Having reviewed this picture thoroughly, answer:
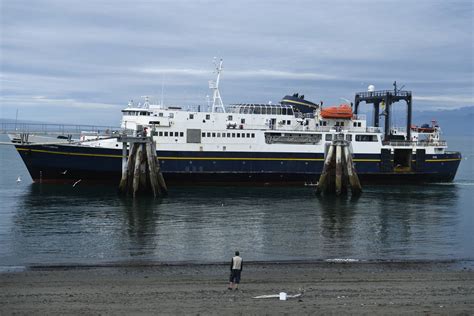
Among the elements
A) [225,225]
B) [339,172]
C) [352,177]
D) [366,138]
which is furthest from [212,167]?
[225,225]

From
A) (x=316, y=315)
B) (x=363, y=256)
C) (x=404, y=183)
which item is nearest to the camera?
(x=316, y=315)

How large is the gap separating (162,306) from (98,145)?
1303 inches

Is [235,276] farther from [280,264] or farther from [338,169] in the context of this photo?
[338,169]

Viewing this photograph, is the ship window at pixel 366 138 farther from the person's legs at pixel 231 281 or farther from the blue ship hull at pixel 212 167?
the person's legs at pixel 231 281

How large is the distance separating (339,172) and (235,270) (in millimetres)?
28682

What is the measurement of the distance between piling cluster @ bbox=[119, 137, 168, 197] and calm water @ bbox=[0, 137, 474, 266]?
1217mm

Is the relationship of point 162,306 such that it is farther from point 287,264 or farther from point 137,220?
point 137,220

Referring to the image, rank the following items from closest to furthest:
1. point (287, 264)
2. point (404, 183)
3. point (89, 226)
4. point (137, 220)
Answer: point (287, 264) → point (89, 226) → point (137, 220) → point (404, 183)

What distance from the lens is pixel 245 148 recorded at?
51.5 metres

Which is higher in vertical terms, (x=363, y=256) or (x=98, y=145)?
(x=98, y=145)

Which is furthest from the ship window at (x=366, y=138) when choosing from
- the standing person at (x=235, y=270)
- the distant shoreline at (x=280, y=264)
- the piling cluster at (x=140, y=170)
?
the standing person at (x=235, y=270)

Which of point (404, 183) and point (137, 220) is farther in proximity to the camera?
point (404, 183)

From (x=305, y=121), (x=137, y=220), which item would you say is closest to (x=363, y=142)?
(x=305, y=121)

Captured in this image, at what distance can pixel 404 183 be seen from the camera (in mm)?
56344
